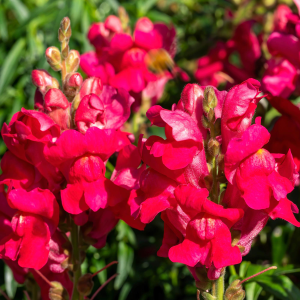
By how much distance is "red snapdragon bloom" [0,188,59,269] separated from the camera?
0.73 metres

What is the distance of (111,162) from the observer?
3.79ft

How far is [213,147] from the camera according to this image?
72 cm

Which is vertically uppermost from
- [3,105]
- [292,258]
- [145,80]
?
[145,80]

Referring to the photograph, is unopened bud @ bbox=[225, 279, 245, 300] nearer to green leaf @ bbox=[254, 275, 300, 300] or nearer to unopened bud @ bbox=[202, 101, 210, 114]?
green leaf @ bbox=[254, 275, 300, 300]

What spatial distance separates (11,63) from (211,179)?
884 mm

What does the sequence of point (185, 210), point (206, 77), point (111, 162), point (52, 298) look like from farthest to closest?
1. point (206, 77)
2. point (111, 162)
3. point (52, 298)
4. point (185, 210)

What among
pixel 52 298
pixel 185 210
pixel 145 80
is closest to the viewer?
pixel 185 210

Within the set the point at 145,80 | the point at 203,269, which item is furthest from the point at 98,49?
the point at 203,269

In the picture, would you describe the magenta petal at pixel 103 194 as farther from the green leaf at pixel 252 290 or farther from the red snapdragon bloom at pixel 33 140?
the green leaf at pixel 252 290

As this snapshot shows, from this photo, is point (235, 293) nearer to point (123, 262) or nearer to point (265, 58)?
point (123, 262)

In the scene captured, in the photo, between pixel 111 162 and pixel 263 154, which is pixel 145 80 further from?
pixel 263 154

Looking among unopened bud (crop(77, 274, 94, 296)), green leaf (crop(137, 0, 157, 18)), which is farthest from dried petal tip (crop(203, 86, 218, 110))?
green leaf (crop(137, 0, 157, 18))

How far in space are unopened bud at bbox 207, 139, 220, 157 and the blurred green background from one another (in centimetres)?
31

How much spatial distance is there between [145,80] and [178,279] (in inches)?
22.2
